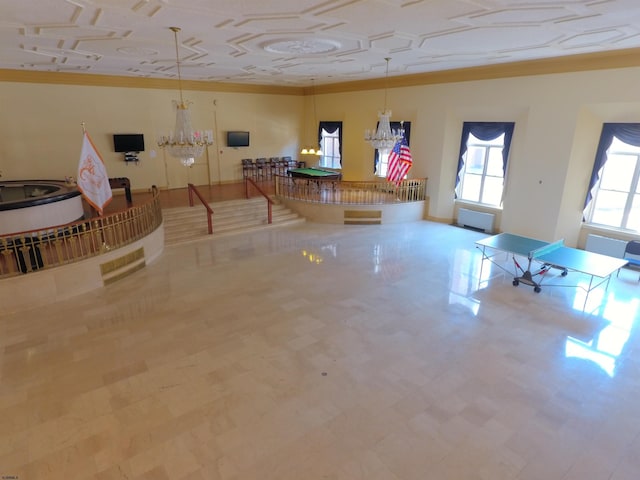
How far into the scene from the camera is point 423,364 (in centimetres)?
473

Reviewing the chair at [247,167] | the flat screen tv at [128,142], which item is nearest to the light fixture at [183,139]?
the flat screen tv at [128,142]

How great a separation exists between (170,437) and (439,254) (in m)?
6.80

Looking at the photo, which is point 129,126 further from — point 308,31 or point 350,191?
point 308,31

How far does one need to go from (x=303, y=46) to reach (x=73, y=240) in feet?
17.4

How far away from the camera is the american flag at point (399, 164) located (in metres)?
11.2

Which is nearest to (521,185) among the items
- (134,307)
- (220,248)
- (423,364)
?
(423,364)

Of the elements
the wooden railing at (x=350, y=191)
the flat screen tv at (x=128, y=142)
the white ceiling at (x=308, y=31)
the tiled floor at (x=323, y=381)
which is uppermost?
the white ceiling at (x=308, y=31)

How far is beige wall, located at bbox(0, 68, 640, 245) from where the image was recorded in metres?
8.41

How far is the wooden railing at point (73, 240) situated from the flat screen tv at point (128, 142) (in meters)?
4.31

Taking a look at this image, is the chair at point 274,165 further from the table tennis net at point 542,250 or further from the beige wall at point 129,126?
the table tennis net at point 542,250

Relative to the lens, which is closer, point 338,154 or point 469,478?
point 469,478

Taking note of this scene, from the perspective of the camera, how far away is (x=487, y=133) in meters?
10.3

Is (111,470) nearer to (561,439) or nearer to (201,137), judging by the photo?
(561,439)

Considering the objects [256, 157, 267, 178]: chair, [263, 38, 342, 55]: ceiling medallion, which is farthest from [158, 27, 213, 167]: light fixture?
[256, 157, 267, 178]: chair
